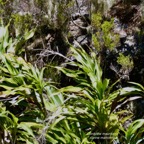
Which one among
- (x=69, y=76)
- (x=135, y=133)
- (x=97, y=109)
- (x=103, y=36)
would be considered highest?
(x=103, y=36)

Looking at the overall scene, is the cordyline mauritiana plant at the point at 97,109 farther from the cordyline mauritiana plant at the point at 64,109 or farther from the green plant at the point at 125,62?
the green plant at the point at 125,62

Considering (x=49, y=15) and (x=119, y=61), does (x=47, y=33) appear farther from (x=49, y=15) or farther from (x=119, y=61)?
(x=119, y=61)

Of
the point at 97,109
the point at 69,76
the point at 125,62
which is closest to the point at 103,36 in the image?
the point at 125,62

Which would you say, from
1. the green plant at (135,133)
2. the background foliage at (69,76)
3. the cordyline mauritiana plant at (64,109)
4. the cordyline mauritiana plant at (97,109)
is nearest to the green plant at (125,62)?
the background foliage at (69,76)

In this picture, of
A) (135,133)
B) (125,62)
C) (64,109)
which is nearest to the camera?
(135,133)

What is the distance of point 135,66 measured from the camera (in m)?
4.50

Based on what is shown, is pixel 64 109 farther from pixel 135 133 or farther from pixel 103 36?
pixel 103 36

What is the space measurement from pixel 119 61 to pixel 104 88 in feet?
2.05

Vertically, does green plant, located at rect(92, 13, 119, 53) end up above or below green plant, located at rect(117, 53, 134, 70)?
above

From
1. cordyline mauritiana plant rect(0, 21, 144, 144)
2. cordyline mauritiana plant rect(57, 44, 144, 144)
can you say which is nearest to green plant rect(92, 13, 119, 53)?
cordyline mauritiana plant rect(0, 21, 144, 144)

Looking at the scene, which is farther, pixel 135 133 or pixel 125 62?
pixel 125 62

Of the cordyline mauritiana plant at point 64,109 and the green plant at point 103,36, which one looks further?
the green plant at point 103,36

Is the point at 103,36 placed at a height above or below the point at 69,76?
above

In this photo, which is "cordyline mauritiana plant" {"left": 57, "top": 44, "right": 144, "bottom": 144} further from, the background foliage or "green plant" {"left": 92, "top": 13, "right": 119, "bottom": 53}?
"green plant" {"left": 92, "top": 13, "right": 119, "bottom": 53}
